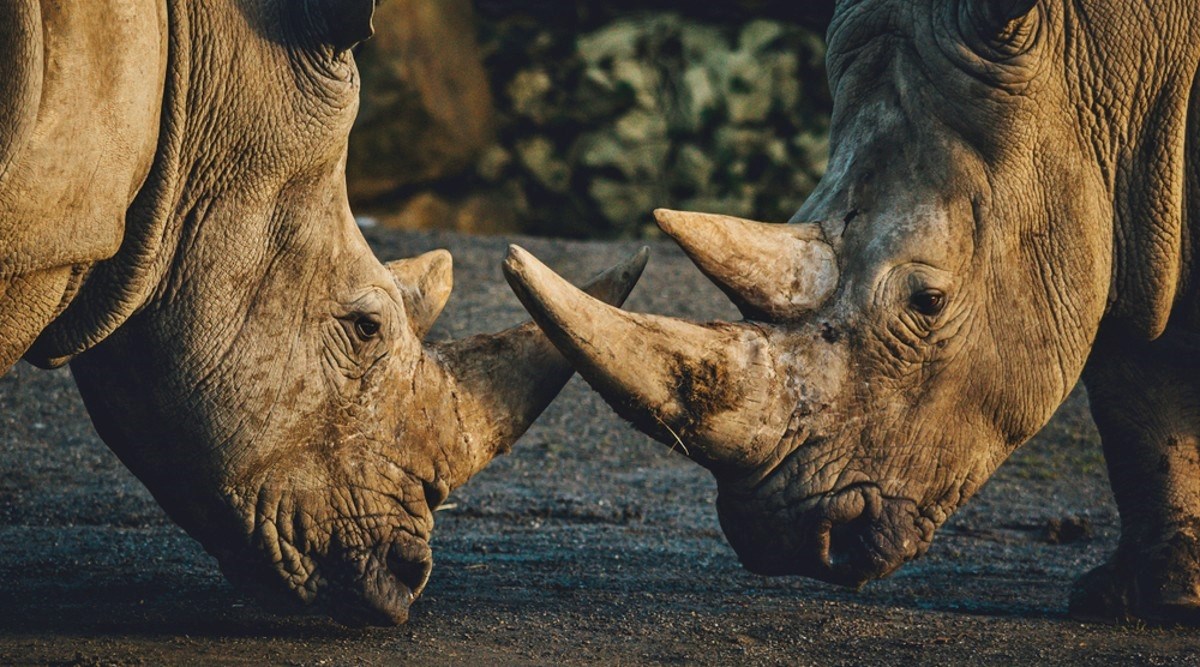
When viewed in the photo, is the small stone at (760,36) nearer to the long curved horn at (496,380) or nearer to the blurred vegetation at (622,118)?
the blurred vegetation at (622,118)

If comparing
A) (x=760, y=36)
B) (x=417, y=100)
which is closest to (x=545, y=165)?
(x=417, y=100)

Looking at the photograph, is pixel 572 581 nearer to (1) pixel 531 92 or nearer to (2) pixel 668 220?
(2) pixel 668 220

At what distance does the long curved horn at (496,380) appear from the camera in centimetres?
433

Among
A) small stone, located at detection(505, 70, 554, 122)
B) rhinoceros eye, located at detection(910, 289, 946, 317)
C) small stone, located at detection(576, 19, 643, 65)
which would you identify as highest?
small stone, located at detection(576, 19, 643, 65)

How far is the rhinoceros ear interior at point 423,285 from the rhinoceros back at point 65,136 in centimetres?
86

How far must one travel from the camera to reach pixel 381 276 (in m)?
4.29

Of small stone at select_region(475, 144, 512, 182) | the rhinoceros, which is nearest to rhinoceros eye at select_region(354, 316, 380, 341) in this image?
the rhinoceros

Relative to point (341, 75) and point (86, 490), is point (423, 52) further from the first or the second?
point (341, 75)

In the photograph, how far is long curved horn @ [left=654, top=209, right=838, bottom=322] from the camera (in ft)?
13.9

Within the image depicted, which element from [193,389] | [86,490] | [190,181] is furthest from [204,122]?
[86,490]

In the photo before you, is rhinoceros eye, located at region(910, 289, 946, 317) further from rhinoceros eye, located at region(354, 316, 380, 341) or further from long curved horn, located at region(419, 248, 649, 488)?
rhinoceros eye, located at region(354, 316, 380, 341)

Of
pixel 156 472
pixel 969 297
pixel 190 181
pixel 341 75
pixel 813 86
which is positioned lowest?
pixel 156 472

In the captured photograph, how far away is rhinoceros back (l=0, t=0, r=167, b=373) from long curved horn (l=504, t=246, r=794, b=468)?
2.88 feet

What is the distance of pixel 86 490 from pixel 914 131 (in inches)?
131
